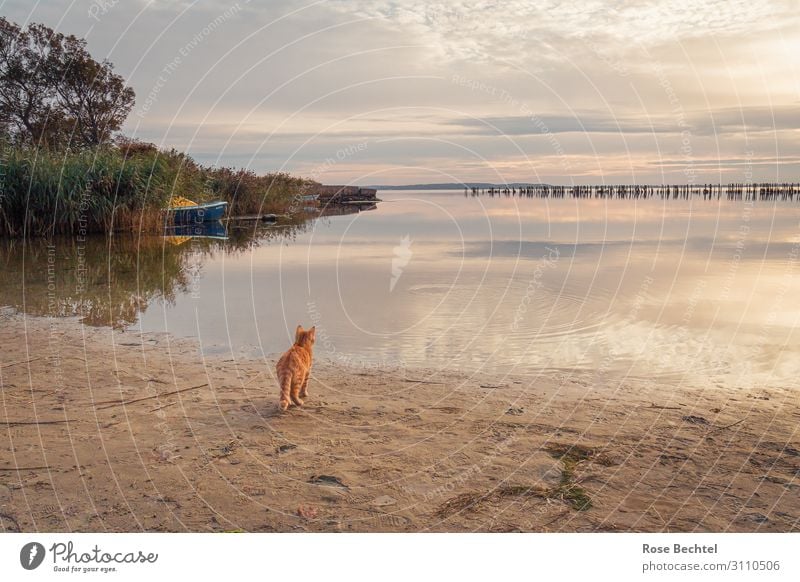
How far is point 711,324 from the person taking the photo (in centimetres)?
1272

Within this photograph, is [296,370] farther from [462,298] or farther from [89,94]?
[89,94]

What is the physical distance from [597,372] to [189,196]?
126 ft

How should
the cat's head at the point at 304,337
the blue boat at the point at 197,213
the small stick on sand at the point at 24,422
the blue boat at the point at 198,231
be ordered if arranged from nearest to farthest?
the small stick on sand at the point at 24,422
the cat's head at the point at 304,337
the blue boat at the point at 198,231
the blue boat at the point at 197,213

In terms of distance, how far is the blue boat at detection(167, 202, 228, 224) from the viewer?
1530 inches

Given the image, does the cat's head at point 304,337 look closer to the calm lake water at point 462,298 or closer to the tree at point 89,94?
the calm lake water at point 462,298

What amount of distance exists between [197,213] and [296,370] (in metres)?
36.5

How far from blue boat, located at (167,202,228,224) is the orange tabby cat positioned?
31.9 meters

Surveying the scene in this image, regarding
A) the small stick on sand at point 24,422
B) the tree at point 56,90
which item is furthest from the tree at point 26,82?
the small stick on sand at point 24,422

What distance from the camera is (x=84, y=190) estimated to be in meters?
32.2

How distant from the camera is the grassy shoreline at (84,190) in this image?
30.5 meters

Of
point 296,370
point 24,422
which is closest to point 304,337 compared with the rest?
point 296,370

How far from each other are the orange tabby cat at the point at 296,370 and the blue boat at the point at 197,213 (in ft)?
105

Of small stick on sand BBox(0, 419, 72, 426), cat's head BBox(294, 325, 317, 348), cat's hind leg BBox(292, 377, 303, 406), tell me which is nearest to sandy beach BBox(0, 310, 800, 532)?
small stick on sand BBox(0, 419, 72, 426)

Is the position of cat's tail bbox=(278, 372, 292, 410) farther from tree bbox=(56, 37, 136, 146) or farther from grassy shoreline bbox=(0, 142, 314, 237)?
tree bbox=(56, 37, 136, 146)
